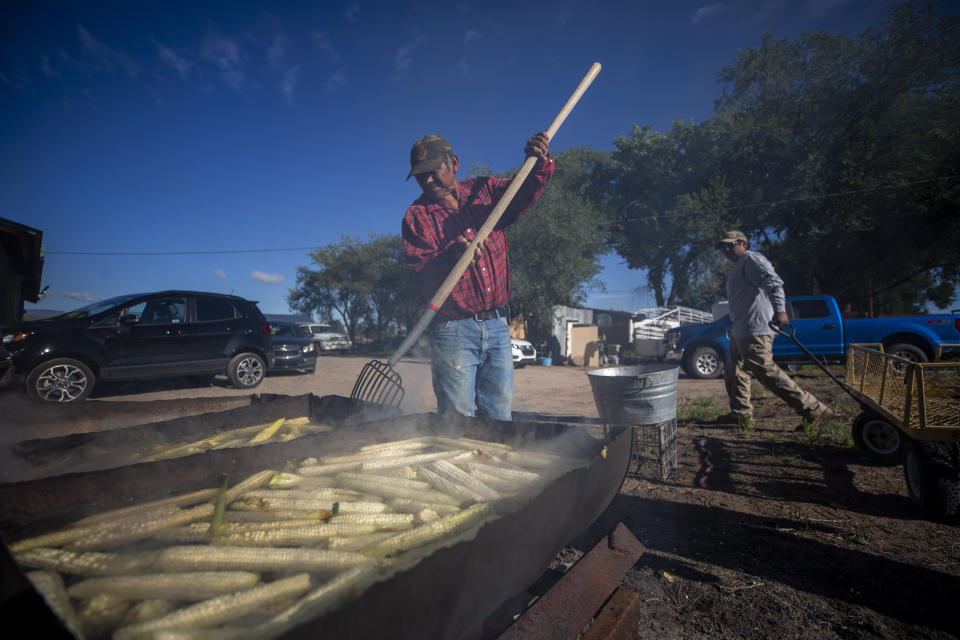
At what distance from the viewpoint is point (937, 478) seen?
3.17 metres

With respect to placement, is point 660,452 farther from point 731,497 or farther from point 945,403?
point 945,403

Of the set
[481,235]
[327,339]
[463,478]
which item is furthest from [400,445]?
[327,339]

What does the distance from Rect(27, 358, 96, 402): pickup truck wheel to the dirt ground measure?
5.70 m

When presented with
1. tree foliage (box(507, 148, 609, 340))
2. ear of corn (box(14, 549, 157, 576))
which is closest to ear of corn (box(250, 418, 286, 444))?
ear of corn (box(14, 549, 157, 576))

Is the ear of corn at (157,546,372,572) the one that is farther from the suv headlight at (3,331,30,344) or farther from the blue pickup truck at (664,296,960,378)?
the blue pickup truck at (664,296,960,378)

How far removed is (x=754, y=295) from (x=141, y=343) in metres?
11.6

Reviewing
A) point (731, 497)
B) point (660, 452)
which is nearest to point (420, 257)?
point (660, 452)

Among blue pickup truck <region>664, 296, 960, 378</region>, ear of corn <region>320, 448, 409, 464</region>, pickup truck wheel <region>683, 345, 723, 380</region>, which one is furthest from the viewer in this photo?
pickup truck wheel <region>683, 345, 723, 380</region>

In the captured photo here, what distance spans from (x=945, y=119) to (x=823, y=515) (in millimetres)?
28170

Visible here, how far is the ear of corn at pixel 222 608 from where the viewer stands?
0.96 metres

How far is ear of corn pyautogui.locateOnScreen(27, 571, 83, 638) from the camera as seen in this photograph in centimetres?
99

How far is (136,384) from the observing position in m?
10.4

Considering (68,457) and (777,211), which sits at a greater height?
(777,211)

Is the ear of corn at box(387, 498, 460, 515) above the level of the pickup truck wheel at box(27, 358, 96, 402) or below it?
above
